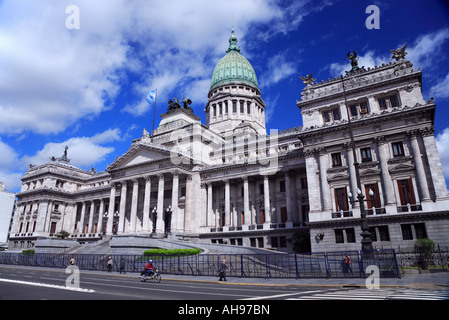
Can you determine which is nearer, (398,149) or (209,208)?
(398,149)

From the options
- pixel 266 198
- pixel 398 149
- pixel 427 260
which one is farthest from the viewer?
pixel 266 198

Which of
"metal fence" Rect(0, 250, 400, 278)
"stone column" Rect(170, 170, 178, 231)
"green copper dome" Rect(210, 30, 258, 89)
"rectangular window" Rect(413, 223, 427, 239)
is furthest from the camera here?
"green copper dome" Rect(210, 30, 258, 89)

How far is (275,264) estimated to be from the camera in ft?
75.5

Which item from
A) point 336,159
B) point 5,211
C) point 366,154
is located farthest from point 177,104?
point 5,211

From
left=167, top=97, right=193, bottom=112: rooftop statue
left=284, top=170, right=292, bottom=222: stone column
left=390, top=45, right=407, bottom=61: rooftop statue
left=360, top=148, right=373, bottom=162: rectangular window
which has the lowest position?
left=284, top=170, right=292, bottom=222: stone column

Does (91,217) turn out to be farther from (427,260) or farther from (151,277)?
(427,260)

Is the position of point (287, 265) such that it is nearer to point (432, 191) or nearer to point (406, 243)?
point (406, 243)

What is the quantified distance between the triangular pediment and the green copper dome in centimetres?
3577

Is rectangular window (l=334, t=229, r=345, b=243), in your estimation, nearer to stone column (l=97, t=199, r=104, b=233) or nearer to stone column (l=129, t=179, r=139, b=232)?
stone column (l=129, t=179, r=139, b=232)

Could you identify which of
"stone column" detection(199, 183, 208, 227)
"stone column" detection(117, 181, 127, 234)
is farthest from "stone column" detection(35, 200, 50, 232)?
"stone column" detection(199, 183, 208, 227)

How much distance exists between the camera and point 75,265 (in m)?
32.0

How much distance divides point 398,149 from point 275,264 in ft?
68.2

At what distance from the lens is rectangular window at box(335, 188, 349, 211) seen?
34.4 metres
